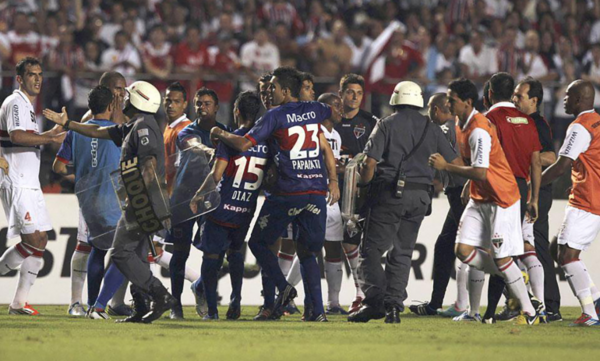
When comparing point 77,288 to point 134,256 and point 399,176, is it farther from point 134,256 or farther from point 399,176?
point 399,176

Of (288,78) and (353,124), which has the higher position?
(288,78)

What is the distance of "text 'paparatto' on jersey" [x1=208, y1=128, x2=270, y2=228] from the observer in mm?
10594

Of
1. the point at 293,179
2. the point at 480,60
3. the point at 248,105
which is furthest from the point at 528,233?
the point at 480,60

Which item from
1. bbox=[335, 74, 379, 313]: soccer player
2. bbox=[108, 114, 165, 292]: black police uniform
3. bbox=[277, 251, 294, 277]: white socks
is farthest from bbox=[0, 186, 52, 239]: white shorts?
bbox=[335, 74, 379, 313]: soccer player

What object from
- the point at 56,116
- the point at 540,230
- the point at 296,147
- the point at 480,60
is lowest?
the point at 540,230

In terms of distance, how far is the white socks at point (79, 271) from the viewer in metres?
11.5

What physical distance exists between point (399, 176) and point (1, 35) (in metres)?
10.3

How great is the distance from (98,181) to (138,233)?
4.23ft

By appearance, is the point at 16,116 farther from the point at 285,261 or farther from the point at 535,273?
the point at 535,273

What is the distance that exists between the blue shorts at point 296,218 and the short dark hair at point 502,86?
2.02 meters

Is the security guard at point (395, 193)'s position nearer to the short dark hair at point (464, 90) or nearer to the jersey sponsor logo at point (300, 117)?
the short dark hair at point (464, 90)

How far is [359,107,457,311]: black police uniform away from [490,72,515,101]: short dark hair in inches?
28.5

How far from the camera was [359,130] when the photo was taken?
12.4 metres

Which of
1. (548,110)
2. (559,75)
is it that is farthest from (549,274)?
(559,75)
